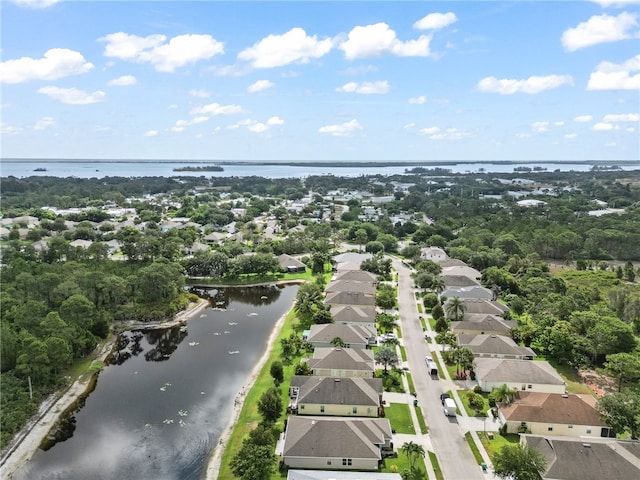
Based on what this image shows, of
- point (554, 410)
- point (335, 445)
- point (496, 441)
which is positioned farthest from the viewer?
point (554, 410)

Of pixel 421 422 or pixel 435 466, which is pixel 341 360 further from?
pixel 435 466

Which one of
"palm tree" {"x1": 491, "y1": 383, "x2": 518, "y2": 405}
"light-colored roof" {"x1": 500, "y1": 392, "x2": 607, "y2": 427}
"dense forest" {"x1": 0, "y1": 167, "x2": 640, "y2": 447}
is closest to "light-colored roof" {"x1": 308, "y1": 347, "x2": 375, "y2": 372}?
"palm tree" {"x1": 491, "y1": 383, "x2": 518, "y2": 405}

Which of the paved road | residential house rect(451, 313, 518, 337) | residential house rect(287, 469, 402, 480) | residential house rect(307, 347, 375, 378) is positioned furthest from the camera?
residential house rect(451, 313, 518, 337)

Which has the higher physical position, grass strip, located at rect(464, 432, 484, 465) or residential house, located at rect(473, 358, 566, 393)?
residential house, located at rect(473, 358, 566, 393)

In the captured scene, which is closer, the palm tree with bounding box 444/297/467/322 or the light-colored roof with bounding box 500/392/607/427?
the light-colored roof with bounding box 500/392/607/427

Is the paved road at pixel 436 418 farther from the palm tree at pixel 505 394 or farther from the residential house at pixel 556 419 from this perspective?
the palm tree at pixel 505 394

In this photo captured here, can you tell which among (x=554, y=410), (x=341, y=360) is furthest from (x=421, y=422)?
(x=554, y=410)

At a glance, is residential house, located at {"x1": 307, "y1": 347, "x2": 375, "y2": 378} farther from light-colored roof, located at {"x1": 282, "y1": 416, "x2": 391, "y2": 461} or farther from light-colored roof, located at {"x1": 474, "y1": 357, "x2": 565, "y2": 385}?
light-colored roof, located at {"x1": 474, "y1": 357, "x2": 565, "y2": 385}

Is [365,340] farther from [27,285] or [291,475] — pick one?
[27,285]
